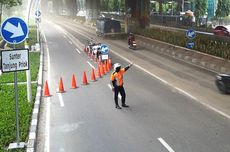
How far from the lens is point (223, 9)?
76.4m

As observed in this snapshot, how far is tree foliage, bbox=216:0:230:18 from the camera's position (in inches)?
2943

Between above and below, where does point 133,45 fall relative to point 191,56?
above

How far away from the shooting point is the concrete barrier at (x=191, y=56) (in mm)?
23655

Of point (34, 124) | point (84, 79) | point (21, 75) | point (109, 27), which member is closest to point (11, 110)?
point (34, 124)


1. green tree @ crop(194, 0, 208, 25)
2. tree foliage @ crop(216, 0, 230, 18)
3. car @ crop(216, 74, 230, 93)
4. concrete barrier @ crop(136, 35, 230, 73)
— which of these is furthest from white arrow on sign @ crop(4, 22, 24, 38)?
green tree @ crop(194, 0, 208, 25)

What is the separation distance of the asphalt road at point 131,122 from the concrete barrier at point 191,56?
17.0 ft

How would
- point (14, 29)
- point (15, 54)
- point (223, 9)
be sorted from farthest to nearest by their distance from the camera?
point (223, 9)
point (14, 29)
point (15, 54)

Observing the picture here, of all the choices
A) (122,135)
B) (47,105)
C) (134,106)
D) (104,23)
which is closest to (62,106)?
(47,105)

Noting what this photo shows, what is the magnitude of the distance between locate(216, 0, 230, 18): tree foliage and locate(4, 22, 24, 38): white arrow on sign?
223 ft

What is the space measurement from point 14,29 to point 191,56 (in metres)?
19.2

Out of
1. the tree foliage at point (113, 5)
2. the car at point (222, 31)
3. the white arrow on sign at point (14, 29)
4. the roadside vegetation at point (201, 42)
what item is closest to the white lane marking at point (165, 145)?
the white arrow on sign at point (14, 29)

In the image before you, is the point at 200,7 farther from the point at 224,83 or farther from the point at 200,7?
the point at 224,83

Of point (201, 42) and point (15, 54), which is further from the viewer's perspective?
point (201, 42)

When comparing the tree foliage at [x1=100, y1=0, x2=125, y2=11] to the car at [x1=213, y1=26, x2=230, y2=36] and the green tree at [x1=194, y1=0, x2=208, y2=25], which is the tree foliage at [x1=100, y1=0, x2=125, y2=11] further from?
the car at [x1=213, y1=26, x2=230, y2=36]
